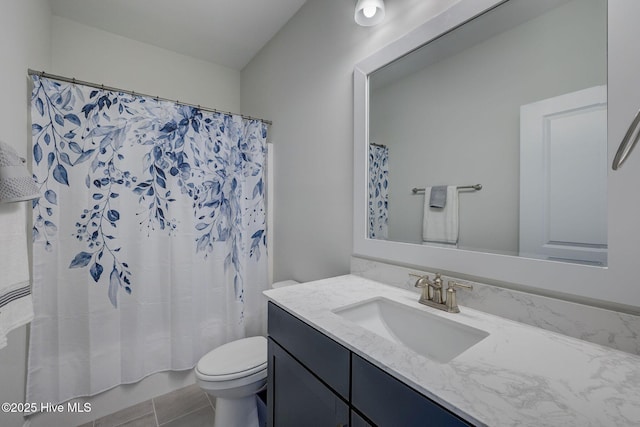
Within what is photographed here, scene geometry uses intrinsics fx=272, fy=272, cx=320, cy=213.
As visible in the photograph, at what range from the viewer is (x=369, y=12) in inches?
50.6

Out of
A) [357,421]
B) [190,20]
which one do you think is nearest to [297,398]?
[357,421]

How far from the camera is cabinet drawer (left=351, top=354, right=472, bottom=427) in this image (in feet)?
1.81

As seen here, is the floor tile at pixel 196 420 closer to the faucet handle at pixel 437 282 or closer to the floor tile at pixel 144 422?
the floor tile at pixel 144 422

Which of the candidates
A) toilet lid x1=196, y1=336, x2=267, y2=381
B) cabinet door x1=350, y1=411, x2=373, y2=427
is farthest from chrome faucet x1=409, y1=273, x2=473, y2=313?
toilet lid x1=196, y1=336, x2=267, y2=381

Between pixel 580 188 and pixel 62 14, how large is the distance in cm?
321

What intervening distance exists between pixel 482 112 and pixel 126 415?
8.31 feet

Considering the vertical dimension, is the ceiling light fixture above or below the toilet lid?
above

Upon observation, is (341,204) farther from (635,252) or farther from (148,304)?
(148,304)

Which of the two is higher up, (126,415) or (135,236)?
(135,236)

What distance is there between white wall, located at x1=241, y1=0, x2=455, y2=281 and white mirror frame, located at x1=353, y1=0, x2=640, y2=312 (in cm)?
7

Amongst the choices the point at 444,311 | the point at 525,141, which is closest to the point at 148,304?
the point at 444,311

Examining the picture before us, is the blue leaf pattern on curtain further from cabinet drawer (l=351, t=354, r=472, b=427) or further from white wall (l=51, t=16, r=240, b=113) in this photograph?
cabinet drawer (l=351, t=354, r=472, b=427)

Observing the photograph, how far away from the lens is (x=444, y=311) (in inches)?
39.1

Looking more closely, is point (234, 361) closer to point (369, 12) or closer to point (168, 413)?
point (168, 413)
